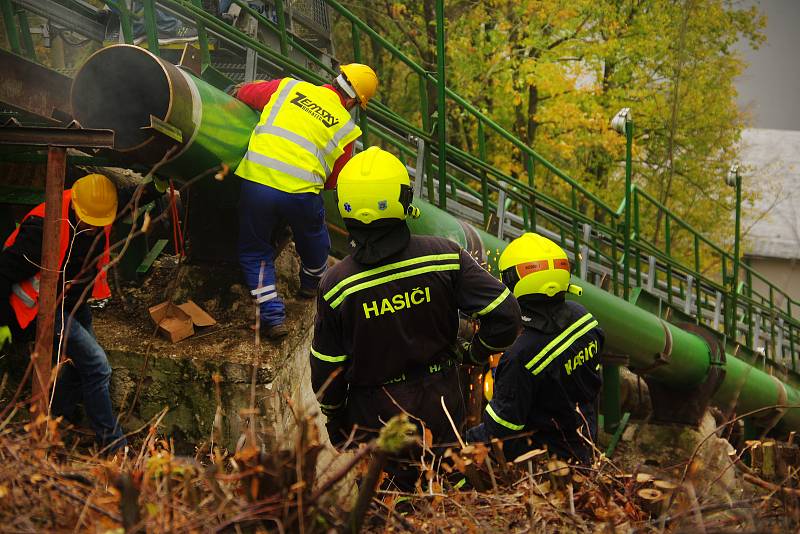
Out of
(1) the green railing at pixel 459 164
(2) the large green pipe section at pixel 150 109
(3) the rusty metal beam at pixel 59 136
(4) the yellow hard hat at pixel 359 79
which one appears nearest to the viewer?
(3) the rusty metal beam at pixel 59 136

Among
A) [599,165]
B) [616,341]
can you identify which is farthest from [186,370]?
[599,165]

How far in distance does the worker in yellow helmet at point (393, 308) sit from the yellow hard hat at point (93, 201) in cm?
150

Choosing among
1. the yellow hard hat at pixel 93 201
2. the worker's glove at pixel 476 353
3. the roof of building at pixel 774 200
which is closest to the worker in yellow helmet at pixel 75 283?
the yellow hard hat at pixel 93 201

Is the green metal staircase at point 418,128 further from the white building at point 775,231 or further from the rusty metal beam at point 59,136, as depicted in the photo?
the white building at point 775,231

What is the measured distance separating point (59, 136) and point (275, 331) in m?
1.70

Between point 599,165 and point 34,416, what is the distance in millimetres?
17911

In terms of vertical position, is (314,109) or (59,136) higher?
(314,109)

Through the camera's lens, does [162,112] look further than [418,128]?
No

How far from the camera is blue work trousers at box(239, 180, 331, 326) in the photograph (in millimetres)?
4617

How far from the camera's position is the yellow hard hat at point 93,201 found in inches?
165

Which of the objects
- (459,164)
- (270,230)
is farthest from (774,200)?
(270,230)

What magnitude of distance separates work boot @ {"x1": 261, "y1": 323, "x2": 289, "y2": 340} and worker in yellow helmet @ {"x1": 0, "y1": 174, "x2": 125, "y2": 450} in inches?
35.0

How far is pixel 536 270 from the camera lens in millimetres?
3840

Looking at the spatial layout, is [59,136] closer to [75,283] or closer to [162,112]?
[162,112]
